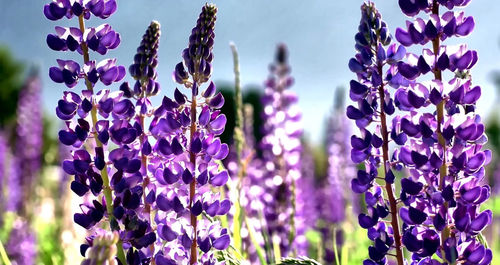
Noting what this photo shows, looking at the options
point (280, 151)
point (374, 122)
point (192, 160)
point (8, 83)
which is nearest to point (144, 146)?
point (192, 160)

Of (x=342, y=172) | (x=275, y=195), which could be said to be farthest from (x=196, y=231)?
(x=342, y=172)

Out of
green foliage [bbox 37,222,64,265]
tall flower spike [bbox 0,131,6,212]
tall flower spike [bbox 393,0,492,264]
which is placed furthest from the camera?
tall flower spike [bbox 0,131,6,212]

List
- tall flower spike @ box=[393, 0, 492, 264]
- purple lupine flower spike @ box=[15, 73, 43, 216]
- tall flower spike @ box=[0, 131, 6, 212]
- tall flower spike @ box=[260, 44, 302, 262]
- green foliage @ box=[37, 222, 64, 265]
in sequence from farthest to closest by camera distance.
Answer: tall flower spike @ box=[0, 131, 6, 212] → purple lupine flower spike @ box=[15, 73, 43, 216] → tall flower spike @ box=[260, 44, 302, 262] → green foliage @ box=[37, 222, 64, 265] → tall flower spike @ box=[393, 0, 492, 264]

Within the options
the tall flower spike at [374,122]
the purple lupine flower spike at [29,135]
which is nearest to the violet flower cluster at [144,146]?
the tall flower spike at [374,122]

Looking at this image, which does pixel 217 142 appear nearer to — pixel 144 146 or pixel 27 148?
pixel 144 146

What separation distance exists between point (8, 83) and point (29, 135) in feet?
133

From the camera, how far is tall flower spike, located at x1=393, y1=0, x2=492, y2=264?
134 centimetres

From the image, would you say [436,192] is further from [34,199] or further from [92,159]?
[34,199]

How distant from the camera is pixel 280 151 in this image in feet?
11.3

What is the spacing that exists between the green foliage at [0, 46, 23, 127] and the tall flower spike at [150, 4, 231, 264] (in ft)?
141

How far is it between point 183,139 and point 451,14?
1.99 feet

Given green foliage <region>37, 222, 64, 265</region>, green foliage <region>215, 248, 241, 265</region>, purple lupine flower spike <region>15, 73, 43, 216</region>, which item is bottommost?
green foliage <region>37, 222, 64, 265</region>

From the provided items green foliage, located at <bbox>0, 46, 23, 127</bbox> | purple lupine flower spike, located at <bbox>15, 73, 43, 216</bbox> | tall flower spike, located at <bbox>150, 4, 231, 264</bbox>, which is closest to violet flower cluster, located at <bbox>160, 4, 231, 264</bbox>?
tall flower spike, located at <bbox>150, 4, 231, 264</bbox>

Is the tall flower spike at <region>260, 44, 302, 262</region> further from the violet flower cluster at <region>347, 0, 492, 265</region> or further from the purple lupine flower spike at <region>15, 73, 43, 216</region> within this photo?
the purple lupine flower spike at <region>15, 73, 43, 216</region>
